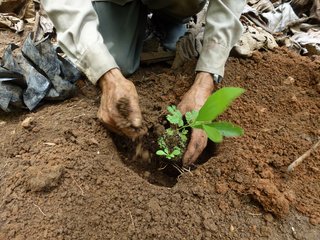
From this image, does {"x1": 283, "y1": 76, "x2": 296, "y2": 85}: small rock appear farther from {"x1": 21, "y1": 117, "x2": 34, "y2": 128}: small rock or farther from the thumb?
{"x1": 21, "y1": 117, "x2": 34, "y2": 128}: small rock

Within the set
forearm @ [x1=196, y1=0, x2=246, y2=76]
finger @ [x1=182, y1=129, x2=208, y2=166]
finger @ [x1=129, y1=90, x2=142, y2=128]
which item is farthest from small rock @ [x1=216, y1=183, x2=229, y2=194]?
→ forearm @ [x1=196, y1=0, x2=246, y2=76]

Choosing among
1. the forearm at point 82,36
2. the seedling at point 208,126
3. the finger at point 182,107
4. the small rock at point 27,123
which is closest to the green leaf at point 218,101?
the seedling at point 208,126

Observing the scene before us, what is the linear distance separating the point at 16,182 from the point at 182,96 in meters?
0.80

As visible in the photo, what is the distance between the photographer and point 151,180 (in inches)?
56.5

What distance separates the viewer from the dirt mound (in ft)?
3.91

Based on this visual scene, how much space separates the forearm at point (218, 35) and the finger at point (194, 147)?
390mm

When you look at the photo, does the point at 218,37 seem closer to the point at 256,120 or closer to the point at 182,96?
the point at 182,96

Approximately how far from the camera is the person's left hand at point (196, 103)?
4.59 ft

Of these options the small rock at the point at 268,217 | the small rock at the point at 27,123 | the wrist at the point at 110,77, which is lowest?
the small rock at the point at 27,123

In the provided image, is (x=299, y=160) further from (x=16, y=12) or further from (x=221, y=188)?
(x=16, y=12)

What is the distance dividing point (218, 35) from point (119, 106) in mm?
676

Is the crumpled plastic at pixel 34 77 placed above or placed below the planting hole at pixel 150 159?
above

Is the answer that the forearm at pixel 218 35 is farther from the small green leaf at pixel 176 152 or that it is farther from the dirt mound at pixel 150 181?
the small green leaf at pixel 176 152

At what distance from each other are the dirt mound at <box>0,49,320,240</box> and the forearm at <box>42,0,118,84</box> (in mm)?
222
